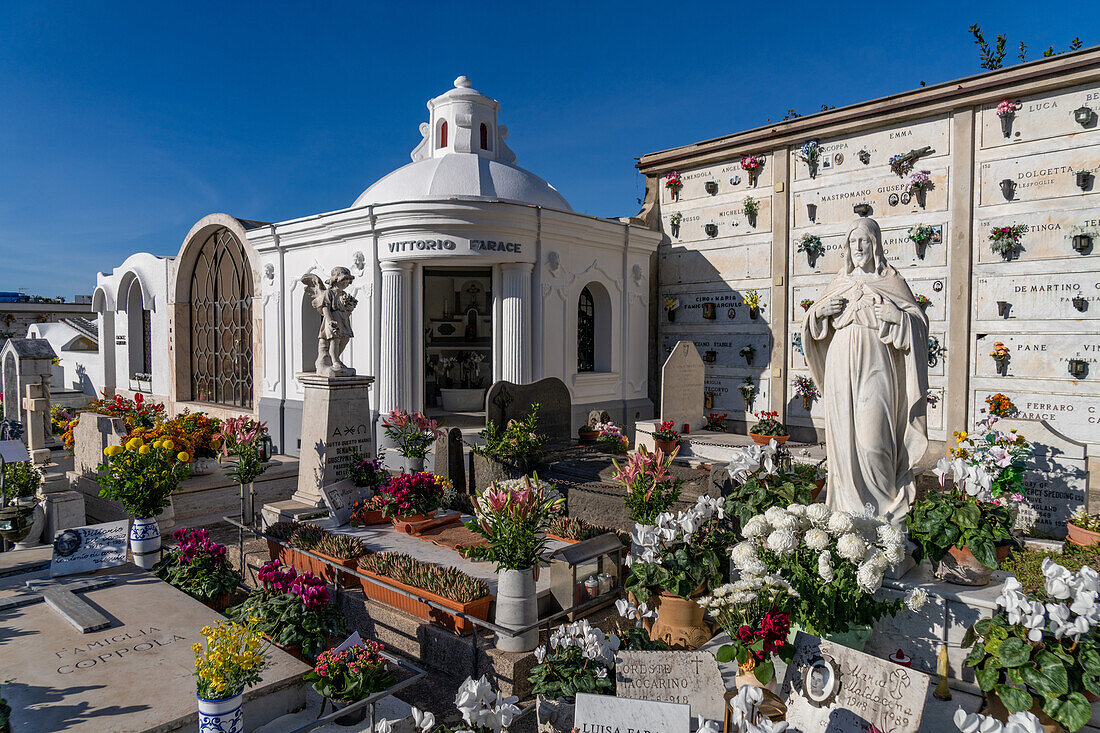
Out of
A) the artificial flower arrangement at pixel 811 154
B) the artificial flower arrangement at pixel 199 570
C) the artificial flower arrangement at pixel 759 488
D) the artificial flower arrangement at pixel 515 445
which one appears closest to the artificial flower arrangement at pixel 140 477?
the artificial flower arrangement at pixel 199 570

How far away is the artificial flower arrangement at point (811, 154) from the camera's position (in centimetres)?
1393

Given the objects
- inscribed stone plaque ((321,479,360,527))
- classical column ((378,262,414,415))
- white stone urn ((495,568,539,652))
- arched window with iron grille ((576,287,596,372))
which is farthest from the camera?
arched window with iron grille ((576,287,596,372))

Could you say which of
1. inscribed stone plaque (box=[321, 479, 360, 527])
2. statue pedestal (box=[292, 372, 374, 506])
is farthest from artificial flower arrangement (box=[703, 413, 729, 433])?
inscribed stone plaque (box=[321, 479, 360, 527])

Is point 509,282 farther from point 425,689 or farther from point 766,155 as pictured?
point 425,689

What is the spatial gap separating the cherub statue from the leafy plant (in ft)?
11.4

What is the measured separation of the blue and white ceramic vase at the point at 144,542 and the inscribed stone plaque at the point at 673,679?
5950 millimetres

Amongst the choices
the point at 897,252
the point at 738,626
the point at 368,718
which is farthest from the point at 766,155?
the point at 368,718

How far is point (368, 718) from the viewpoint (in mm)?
4312

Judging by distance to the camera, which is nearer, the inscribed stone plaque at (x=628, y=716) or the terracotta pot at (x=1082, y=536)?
the inscribed stone plaque at (x=628, y=716)

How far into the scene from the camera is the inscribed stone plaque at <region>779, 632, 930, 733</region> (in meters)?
3.31

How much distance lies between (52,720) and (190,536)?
10.6 feet

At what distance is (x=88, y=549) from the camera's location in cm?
634

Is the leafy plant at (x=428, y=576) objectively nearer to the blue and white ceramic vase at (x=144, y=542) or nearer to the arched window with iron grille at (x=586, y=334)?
the blue and white ceramic vase at (x=144, y=542)

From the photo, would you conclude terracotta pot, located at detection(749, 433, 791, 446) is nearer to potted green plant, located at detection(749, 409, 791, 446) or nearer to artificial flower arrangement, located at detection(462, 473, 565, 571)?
potted green plant, located at detection(749, 409, 791, 446)
